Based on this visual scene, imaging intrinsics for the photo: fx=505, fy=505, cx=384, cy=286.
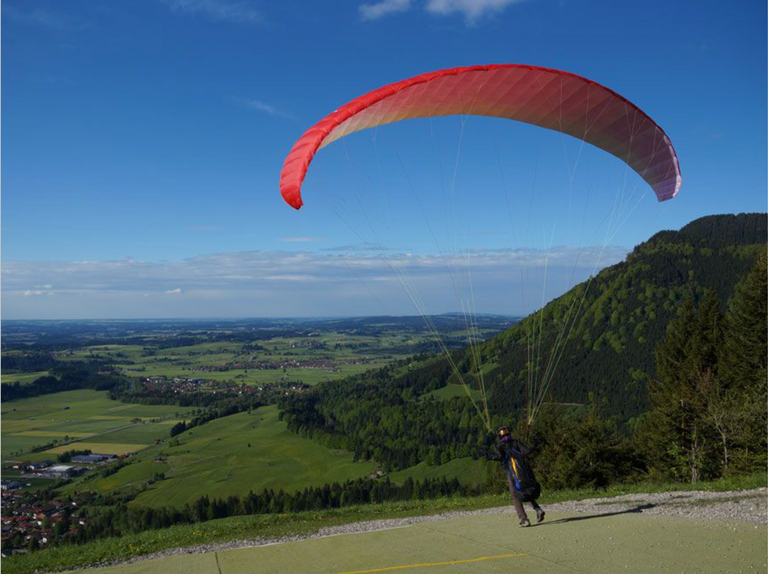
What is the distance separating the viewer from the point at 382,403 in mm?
107500

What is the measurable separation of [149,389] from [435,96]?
11702 cm

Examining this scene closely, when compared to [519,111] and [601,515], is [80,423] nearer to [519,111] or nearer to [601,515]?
[519,111]

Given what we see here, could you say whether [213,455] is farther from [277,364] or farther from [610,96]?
[277,364]

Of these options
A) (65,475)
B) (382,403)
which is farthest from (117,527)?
(382,403)

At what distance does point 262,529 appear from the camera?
1049cm

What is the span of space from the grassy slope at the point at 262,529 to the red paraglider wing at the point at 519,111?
6.71 metres

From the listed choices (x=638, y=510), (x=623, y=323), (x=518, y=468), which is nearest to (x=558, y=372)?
(x=623, y=323)

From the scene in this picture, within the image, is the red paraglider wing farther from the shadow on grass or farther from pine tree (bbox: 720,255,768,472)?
pine tree (bbox: 720,255,768,472)

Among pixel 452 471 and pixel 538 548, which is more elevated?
pixel 538 548

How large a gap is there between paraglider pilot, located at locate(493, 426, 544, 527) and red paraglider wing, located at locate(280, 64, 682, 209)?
5.62m

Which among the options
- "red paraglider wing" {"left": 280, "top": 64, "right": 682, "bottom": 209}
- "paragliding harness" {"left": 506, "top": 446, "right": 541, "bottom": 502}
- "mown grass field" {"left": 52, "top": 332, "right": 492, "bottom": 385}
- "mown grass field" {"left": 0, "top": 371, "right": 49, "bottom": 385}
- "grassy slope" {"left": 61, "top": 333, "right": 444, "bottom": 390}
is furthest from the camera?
"mown grass field" {"left": 52, "top": 332, "right": 492, "bottom": 385}

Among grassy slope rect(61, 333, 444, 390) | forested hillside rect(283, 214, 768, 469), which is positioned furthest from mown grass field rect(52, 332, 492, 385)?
forested hillside rect(283, 214, 768, 469)

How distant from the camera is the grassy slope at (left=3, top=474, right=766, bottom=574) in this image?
8.96 metres

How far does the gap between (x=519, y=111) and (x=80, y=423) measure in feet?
317
